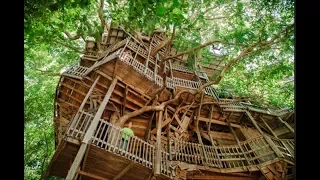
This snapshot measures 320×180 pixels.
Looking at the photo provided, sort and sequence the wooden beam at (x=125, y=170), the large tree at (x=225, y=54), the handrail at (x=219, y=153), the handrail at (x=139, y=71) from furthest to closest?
the handrail at (x=139, y=71) → the handrail at (x=219, y=153) → the large tree at (x=225, y=54) → the wooden beam at (x=125, y=170)

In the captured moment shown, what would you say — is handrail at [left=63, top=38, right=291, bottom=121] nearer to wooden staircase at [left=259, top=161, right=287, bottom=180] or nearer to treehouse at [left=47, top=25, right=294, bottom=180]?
treehouse at [left=47, top=25, right=294, bottom=180]

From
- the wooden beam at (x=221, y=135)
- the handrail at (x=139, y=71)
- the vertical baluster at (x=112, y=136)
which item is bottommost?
the vertical baluster at (x=112, y=136)

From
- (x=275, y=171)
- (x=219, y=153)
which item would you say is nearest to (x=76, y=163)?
(x=219, y=153)

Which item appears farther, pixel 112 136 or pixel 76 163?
pixel 112 136

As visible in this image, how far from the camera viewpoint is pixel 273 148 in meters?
11.9

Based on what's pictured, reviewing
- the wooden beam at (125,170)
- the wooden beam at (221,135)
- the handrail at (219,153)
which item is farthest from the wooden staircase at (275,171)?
the wooden beam at (125,170)

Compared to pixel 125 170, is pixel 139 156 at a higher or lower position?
higher

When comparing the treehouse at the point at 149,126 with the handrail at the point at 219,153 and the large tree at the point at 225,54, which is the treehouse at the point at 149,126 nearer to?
the handrail at the point at 219,153

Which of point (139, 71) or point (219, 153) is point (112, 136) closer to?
point (139, 71)

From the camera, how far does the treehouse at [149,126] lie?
8.84 m

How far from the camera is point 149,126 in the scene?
42.2 ft

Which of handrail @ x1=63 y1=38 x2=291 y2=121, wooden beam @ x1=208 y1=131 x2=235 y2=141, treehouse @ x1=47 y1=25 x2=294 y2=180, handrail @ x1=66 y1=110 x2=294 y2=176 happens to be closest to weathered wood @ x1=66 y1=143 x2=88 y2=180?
treehouse @ x1=47 y1=25 x2=294 y2=180
